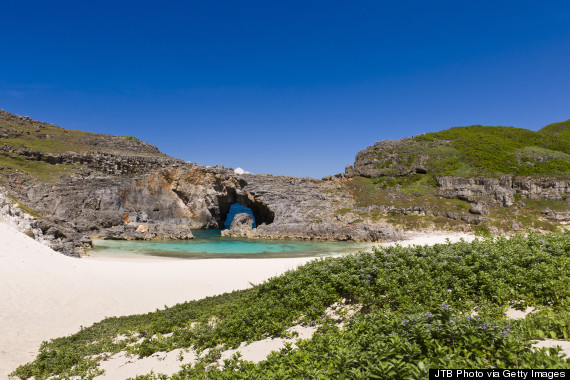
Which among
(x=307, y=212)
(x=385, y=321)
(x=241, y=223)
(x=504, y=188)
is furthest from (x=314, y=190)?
(x=385, y=321)

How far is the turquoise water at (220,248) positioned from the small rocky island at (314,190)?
2894 millimetres

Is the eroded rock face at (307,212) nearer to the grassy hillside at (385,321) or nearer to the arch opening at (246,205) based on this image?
the arch opening at (246,205)

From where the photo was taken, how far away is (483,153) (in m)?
54.8

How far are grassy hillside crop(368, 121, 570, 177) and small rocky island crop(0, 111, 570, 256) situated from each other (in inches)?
8.8

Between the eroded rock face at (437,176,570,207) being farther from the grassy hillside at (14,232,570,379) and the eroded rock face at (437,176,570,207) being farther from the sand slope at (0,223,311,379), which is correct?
the grassy hillside at (14,232,570,379)

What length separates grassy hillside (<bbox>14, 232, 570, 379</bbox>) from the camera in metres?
3.66

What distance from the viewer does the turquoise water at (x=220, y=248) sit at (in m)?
30.0

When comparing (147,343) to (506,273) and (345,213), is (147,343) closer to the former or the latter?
(506,273)

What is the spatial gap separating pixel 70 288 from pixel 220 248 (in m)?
22.2

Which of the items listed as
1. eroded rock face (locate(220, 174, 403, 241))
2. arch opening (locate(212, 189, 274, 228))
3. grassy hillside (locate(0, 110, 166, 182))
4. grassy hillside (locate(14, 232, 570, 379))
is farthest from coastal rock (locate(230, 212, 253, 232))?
grassy hillside (locate(14, 232, 570, 379))

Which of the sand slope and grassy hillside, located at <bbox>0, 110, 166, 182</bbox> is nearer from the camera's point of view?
the sand slope

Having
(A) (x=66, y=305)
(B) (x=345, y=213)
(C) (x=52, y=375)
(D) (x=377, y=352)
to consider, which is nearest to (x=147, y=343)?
(C) (x=52, y=375)

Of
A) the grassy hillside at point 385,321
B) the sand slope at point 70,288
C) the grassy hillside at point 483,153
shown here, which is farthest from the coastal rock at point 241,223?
the grassy hillside at point 385,321

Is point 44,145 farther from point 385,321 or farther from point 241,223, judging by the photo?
point 385,321
